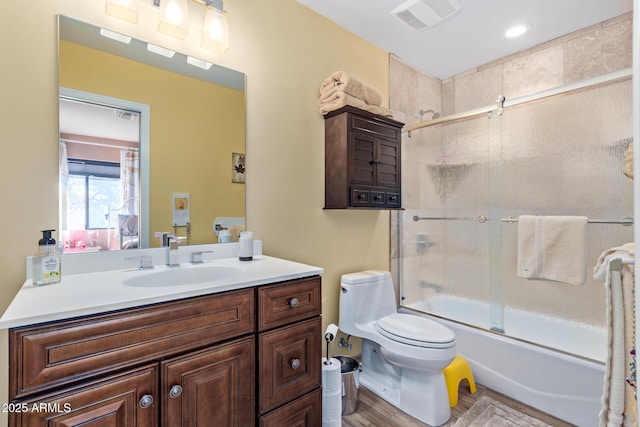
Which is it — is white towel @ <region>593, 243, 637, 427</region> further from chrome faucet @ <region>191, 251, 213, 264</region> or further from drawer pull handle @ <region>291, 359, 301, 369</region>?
chrome faucet @ <region>191, 251, 213, 264</region>

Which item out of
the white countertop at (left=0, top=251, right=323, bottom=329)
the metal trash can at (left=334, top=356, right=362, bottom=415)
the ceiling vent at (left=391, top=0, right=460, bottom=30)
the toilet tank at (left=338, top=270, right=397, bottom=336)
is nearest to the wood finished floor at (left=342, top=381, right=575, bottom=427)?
the metal trash can at (left=334, top=356, right=362, bottom=415)

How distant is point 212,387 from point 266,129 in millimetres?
1301

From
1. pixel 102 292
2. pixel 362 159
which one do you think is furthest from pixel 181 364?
pixel 362 159

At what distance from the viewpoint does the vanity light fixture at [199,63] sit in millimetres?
1494

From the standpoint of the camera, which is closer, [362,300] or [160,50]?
[160,50]

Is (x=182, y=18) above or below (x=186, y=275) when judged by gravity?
above

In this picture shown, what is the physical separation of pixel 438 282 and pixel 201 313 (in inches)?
82.9

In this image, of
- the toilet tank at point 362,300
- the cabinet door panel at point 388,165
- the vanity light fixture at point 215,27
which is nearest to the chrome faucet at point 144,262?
the vanity light fixture at point 215,27

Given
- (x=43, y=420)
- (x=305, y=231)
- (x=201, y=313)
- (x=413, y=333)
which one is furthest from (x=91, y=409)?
(x=413, y=333)

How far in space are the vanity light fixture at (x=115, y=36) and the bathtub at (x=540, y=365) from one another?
2.55 m

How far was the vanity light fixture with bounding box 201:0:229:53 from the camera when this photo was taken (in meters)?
1.46

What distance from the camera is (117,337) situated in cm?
81

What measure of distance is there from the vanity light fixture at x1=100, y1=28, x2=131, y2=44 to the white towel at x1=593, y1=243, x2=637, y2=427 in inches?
80.4

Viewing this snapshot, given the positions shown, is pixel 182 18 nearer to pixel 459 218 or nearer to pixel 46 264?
pixel 46 264
